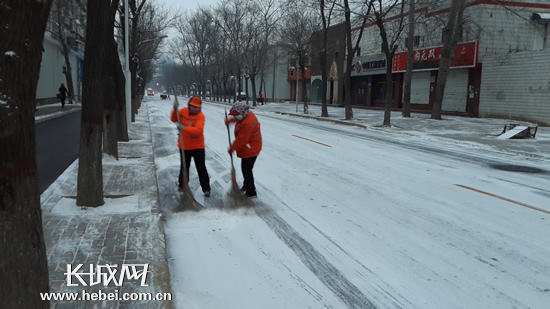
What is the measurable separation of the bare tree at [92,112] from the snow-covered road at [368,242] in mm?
1231

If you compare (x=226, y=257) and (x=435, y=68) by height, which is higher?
(x=435, y=68)

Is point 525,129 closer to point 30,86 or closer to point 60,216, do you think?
point 60,216

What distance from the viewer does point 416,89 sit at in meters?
34.0

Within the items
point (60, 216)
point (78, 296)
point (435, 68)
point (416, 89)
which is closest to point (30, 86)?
point (78, 296)

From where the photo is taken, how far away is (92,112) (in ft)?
20.2

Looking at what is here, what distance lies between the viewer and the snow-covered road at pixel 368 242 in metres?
3.86

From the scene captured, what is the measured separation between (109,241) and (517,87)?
83.4ft

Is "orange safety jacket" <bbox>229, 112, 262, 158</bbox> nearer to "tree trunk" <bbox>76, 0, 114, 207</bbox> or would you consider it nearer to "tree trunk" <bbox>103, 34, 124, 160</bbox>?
"tree trunk" <bbox>76, 0, 114, 207</bbox>

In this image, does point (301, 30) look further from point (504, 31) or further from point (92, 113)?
point (92, 113)

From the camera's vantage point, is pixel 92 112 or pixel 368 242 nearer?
pixel 368 242

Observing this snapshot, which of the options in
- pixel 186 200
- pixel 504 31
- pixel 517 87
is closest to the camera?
pixel 186 200

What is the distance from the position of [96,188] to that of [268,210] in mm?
2397

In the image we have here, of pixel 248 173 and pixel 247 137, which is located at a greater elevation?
pixel 247 137

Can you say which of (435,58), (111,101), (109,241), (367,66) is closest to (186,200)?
(109,241)
